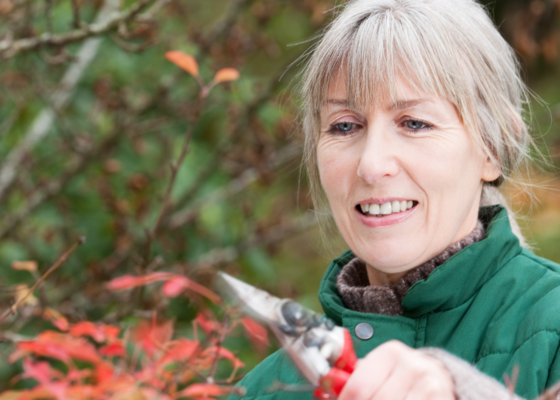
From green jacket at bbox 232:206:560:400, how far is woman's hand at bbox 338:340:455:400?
27 cm

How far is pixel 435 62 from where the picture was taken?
1.26 metres

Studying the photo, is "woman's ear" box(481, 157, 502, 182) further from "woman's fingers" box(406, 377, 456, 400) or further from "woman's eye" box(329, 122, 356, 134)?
"woman's fingers" box(406, 377, 456, 400)

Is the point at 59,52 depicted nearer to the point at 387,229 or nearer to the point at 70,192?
the point at 70,192

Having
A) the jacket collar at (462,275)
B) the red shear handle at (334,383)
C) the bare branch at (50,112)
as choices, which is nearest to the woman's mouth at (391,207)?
the jacket collar at (462,275)

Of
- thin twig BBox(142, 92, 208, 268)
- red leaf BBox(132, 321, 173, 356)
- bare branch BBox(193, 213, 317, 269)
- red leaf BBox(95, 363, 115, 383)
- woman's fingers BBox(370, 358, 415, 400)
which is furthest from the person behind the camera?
bare branch BBox(193, 213, 317, 269)

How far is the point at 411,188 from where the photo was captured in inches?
50.1

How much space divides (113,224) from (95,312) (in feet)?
1.52

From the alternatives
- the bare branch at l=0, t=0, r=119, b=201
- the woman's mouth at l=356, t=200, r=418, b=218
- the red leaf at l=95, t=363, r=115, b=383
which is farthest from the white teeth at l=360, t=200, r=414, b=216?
the bare branch at l=0, t=0, r=119, b=201

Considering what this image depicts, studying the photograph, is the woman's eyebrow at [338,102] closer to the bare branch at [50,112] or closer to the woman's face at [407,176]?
the woman's face at [407,176]

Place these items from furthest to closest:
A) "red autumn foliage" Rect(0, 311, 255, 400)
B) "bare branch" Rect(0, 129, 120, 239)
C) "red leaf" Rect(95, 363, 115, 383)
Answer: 1. "bare branch" Rect(0, 129, 120, 239)
2. "red leaf" Rect(95, 363, 115, 383)
3. "red autumn foliage" Rect(0, 311, 255, 400)

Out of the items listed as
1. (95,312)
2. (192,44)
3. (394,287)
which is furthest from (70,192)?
(394,287)

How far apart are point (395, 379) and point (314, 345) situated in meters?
0.13

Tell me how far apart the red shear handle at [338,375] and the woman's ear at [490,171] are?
0.63 m

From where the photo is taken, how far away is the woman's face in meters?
1.26
